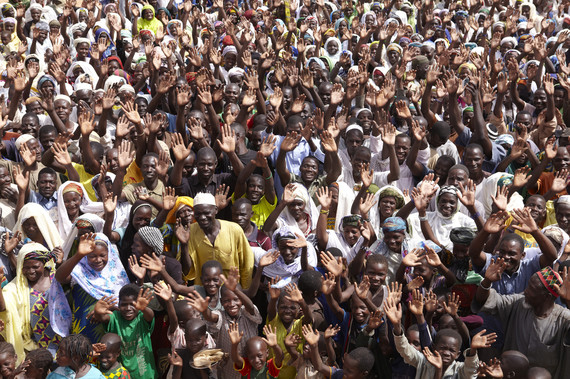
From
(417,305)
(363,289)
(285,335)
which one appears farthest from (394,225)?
(285,335)

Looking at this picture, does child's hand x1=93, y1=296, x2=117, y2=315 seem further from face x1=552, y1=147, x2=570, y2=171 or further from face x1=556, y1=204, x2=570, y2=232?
face x1=552, y1=147, x2=570, y2=171

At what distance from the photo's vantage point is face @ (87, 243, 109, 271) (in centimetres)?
523

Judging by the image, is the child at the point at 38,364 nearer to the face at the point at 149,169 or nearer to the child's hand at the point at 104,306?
the child's hand at the point at 104,306

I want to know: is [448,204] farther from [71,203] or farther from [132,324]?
[71,203]

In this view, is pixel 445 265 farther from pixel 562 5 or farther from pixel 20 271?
pixel 562 5

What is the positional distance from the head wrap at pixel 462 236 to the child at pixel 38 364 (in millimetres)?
3087

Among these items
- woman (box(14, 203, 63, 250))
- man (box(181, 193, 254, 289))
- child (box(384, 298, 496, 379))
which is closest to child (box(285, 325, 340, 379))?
child (box(384, 298, 496, 379))

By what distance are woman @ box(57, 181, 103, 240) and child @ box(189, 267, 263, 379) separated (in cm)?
156

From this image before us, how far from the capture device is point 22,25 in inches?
434

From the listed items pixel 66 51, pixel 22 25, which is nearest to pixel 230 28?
pixel 66 51

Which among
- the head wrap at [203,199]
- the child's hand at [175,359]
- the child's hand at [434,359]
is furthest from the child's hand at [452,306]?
the head wrap at [203,199]

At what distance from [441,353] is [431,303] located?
0.44 m

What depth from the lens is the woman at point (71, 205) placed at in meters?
6.13

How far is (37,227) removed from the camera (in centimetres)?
579
